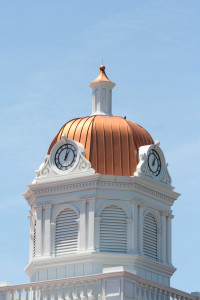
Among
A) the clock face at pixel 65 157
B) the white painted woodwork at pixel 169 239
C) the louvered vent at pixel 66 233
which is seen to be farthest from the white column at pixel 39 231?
the white painted woodwork at pixel 169 239

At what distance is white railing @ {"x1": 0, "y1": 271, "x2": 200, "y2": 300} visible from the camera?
61.6 meters

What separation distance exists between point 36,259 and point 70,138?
6106 mm

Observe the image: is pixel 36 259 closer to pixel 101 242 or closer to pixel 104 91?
pixel 101 242

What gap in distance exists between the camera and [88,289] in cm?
6253

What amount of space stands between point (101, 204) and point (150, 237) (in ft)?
10.1

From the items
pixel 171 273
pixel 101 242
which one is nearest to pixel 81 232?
pixel 101 242

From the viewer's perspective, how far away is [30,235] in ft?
221

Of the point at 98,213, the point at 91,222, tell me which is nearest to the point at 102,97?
the point at 98,213

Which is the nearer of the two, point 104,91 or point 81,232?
point 81,232

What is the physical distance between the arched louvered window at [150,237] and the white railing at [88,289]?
211cm

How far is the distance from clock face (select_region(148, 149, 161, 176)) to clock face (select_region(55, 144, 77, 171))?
3.68 meters

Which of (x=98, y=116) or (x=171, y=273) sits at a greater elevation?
(x=98, y=116)

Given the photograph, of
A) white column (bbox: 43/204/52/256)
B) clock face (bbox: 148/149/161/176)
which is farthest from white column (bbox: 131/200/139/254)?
white column (bbox: 43/204/52/256)

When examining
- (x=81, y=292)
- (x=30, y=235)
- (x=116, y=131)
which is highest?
(x=116, y=131)
